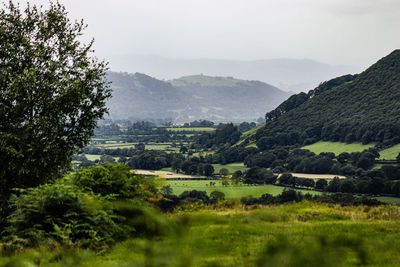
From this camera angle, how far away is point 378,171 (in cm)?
7569

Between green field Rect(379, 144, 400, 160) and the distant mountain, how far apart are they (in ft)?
10.9

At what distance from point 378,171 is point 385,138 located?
113ft

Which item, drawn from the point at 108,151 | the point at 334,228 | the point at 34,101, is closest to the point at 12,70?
the point at 34,101

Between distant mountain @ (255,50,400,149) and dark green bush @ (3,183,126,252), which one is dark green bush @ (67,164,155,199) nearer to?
dark green bush @ (3,183,126,252)

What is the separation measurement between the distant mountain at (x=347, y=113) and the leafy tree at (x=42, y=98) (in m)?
101

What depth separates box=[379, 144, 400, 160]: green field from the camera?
93.6m

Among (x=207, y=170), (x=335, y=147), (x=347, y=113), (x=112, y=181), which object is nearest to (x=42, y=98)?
(x=112, y=181)

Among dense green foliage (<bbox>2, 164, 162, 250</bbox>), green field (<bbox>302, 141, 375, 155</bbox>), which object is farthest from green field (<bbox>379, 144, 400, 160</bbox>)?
dense green foliage (<bbox>2, 164, 162, 250</bbox>)

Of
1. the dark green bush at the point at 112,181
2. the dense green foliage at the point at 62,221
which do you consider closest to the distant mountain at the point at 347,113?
the dark green bush at the point at 112,181

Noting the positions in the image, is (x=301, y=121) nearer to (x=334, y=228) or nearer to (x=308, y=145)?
(x=308, y=145)

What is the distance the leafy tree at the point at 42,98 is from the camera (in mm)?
16453

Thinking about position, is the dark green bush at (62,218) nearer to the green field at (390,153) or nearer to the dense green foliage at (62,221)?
the dense green foliage at (62,221)

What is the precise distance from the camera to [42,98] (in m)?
17.4

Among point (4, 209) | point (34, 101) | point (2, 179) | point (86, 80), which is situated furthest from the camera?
point (86, 80)
